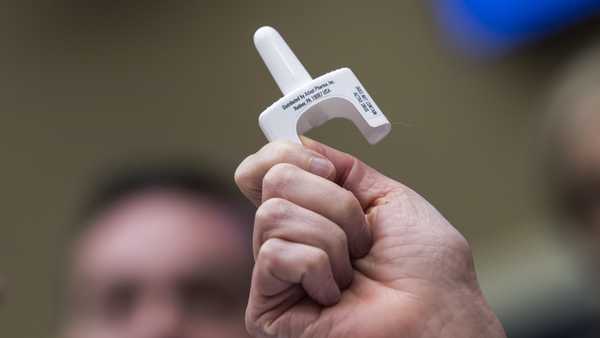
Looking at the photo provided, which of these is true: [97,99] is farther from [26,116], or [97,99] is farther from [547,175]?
[547,175]

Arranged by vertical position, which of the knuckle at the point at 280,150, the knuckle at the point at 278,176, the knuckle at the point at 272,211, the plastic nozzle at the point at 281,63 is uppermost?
the plastic nozzle at the point at 281,63

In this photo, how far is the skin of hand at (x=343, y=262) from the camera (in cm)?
73

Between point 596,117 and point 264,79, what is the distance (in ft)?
3.63

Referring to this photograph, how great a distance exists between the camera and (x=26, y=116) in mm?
2309

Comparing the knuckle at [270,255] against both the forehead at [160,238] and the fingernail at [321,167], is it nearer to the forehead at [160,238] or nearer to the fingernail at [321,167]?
the fingernail at [321,167]

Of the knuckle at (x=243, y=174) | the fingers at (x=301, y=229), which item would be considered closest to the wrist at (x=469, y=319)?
the fingers at (x=301, y=229)

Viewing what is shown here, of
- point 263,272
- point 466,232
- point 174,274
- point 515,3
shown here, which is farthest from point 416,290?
point 515,3

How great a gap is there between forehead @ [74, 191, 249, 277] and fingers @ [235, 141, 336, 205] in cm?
57

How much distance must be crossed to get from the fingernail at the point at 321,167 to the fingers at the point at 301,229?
4cm

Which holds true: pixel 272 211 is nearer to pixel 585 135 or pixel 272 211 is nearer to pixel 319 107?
pixel 319 107

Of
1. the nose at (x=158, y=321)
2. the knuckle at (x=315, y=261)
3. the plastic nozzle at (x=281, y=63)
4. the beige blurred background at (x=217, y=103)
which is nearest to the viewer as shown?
the knuckle at (x=315, y=261)

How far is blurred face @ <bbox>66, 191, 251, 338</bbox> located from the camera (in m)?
1.30

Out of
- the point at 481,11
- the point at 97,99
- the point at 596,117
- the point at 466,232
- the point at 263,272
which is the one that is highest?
the point at 97,99

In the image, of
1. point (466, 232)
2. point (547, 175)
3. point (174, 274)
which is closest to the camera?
point (174, 274)
